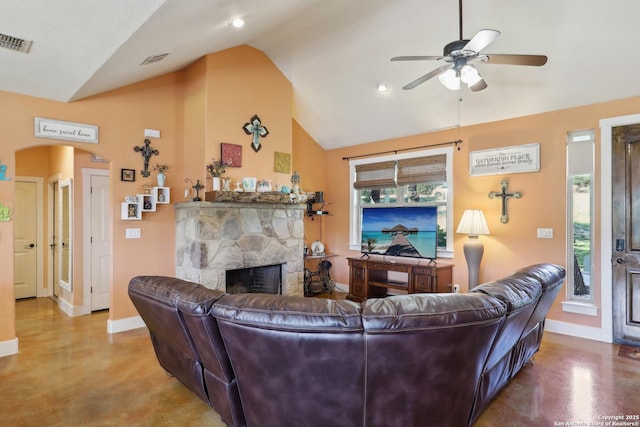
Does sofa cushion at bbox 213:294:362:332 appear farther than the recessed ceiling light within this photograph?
No

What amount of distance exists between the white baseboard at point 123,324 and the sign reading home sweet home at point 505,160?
4.78 metres

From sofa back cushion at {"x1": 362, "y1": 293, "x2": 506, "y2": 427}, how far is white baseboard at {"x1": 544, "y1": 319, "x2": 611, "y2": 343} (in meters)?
3.04

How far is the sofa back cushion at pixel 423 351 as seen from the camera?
164 centimetres

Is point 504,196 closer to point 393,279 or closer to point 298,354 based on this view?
point 393,279

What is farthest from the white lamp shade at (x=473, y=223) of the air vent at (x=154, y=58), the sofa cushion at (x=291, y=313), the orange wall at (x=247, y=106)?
the air vent at (x=154, y=58)

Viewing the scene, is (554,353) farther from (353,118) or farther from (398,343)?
(353,118)

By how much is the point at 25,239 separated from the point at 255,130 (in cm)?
422

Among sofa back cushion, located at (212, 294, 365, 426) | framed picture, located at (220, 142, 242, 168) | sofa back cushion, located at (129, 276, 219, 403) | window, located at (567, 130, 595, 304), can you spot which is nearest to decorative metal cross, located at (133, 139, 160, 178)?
framed picture, located at (220, 142, 242, 168)

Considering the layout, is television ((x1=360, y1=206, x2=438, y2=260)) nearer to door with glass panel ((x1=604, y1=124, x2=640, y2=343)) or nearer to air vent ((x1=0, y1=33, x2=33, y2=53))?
door with glass panel ((x1=604, y1=124, x2=640, y2=343))

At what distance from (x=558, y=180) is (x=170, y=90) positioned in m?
4.98

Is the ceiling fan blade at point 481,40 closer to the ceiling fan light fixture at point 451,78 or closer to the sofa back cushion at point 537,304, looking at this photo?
the ceiling fan light fixture at point 451,78

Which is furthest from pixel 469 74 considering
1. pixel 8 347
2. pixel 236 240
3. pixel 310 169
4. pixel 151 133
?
pixel 8 347

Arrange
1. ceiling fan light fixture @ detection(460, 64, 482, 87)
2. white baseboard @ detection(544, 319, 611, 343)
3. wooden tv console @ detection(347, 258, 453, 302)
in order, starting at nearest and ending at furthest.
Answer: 1. ceiling fan light fixture @ detection(460, 64, 482, 87)
2. white baseboard @ detection(544, 319, 611, 343)
3. wooden tv console @ detection(347, 258, 453, 302)

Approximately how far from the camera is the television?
5082 mm
